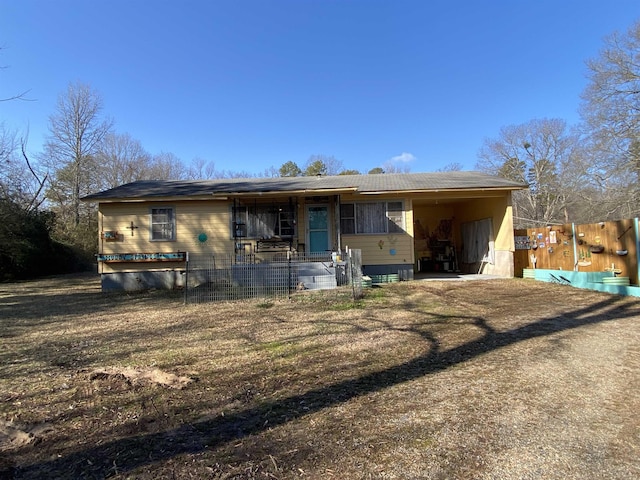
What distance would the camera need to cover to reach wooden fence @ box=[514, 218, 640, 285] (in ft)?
28.1

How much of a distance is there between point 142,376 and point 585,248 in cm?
1057

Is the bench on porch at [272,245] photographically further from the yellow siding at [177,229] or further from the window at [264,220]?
the yellow siding at [177,229]

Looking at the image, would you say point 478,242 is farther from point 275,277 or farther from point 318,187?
point 275,277

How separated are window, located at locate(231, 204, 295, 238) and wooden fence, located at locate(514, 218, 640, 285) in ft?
25.5

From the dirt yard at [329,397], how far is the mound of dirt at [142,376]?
0.08 ft

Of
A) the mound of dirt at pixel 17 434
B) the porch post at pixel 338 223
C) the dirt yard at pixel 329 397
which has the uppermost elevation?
the porch post at pixel 338 223

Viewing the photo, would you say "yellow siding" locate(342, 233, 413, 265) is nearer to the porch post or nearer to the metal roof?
→ the porch post

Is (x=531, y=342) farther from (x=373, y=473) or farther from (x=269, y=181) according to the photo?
(x=269, y=181)

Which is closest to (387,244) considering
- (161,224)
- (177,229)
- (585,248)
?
(585,248)

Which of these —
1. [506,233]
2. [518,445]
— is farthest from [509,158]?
[518,445]

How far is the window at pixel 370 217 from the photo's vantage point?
504 inches

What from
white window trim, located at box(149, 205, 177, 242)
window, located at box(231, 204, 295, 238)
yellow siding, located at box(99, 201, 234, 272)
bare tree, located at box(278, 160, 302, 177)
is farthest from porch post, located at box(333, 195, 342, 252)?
bare tree, located at box(278, 160, 302, 177)

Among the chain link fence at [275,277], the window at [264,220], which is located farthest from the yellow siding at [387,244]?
the window at [264,220]

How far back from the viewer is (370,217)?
12.9 m
